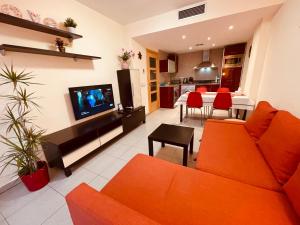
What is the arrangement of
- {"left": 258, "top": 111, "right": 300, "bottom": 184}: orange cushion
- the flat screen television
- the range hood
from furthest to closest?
the range hood
the flat screen television
{"left": 258, "top": 111, "right": 300, "bottom": 184}: orange cushion

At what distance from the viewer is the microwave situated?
16.4ft

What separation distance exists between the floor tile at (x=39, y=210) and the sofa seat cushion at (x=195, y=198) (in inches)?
36.2

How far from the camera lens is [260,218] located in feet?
2.48

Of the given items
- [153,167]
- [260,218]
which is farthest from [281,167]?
[153,167]

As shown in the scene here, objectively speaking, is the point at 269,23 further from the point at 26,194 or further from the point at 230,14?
the point at 26,194

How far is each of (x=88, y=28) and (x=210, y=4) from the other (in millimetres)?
2375

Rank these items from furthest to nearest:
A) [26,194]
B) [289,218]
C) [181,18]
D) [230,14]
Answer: [181,18] → [230,14] → [26,194] → [289,218]

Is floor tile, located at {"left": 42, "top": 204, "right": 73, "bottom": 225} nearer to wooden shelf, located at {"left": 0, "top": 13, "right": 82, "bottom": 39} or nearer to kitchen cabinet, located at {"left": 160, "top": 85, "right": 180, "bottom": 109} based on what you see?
wooden shelf, located at {"left": 0, "top": 13, "right": 82, "bottom": 39}

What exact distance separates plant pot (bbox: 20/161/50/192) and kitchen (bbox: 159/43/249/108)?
440cm

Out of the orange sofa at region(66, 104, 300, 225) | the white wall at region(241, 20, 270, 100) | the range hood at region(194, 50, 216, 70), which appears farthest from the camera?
the range hood at region(194, 50, 216, 70)

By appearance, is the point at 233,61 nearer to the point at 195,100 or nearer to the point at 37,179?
the point at 195,100

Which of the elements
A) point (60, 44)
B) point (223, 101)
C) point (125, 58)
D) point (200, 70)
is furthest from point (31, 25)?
point (200, 70)

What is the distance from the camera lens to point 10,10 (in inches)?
62.0

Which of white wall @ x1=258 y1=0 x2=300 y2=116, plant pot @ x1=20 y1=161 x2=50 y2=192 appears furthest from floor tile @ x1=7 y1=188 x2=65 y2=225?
white wall @ x1=258 y1=0 x2=300 y2=116
